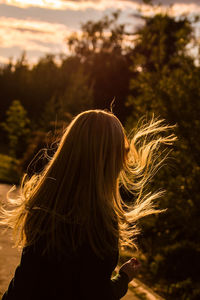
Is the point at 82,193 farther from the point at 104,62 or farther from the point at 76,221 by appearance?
the point at 104,62

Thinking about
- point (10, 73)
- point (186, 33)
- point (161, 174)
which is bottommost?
Result: point (10, 73)

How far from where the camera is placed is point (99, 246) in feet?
5.65

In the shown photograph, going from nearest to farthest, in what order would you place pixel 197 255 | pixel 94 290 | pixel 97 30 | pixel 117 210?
pixel 94 290
pixel 117 210
pixel 197 255
pixel 97 30

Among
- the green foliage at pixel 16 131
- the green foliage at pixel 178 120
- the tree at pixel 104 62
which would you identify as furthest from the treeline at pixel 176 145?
the tree at pixel 104 62

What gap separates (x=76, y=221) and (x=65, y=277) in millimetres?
234

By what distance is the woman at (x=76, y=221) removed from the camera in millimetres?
1711

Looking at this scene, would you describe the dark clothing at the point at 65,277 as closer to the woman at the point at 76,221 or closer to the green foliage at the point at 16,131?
the woman at the point at 76,221

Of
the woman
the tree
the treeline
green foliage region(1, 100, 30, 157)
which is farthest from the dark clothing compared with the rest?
the tree

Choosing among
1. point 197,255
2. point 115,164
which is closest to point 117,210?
point 115,164

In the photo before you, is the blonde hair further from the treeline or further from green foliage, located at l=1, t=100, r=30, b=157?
green foliage, located at l=1, t=100, r=30, b=157

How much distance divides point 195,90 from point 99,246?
4137 millimetres

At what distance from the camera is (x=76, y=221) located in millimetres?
1769

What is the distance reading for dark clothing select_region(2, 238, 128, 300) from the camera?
168 cm

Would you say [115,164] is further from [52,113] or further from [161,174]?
[52,113]
